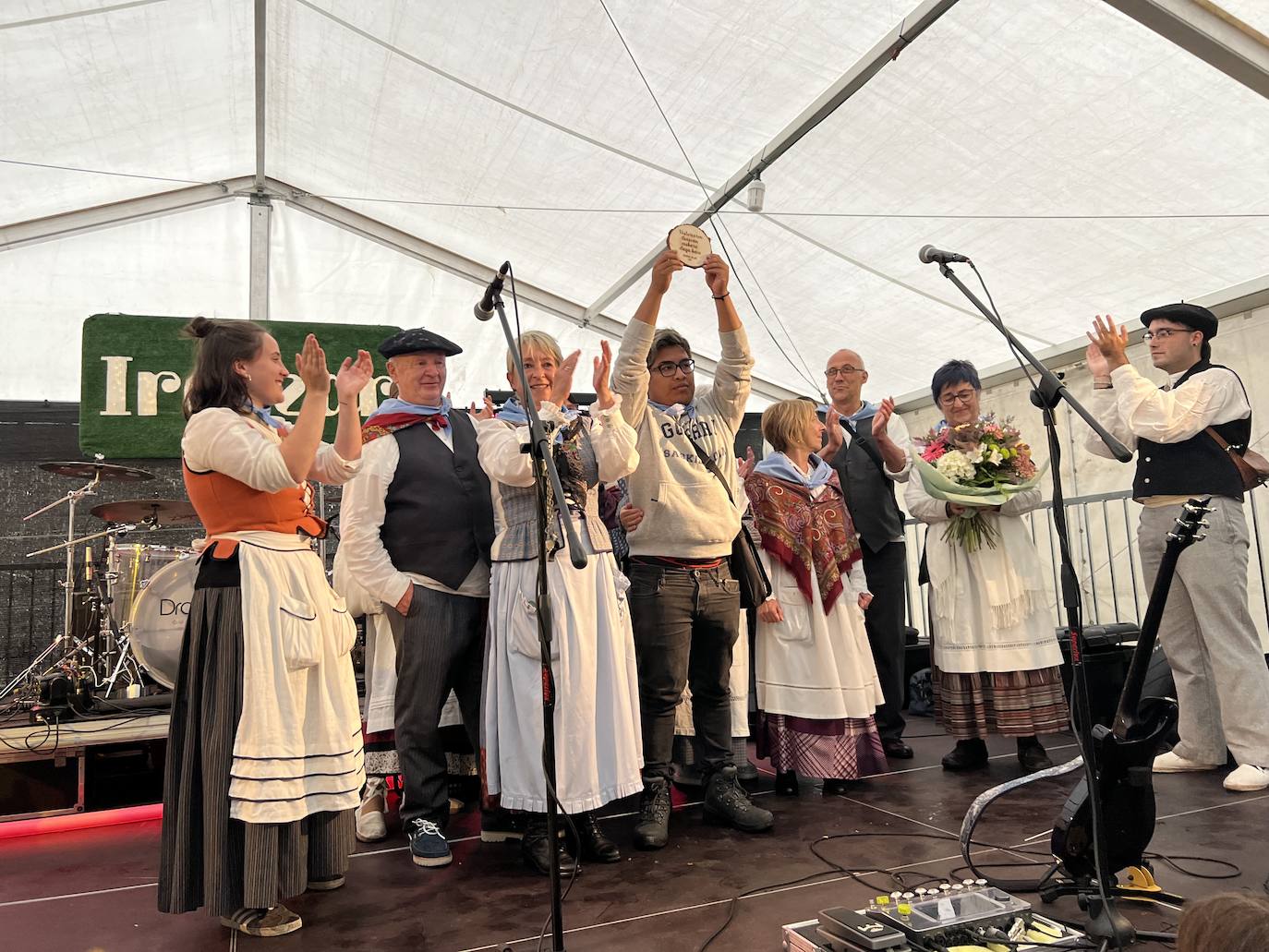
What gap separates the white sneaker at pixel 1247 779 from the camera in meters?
3.41

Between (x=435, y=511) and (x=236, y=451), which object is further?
(x=435, y=511)

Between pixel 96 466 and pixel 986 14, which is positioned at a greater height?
pixel 986 14

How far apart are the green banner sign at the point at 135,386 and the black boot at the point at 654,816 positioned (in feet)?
10.4

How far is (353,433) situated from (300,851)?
1.09 m

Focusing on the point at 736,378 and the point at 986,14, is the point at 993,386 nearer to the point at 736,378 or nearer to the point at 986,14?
the point at 986,14

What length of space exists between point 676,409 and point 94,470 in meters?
3.94

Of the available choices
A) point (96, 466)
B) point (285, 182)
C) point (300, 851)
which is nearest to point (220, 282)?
point (285, 182)

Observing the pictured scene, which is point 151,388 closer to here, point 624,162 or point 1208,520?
point 624,162

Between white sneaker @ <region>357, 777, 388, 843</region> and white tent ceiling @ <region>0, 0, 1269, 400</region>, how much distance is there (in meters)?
3.89

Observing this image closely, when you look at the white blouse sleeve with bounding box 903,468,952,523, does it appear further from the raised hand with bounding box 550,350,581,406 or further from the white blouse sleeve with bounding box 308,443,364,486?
the white blouse sleeve with bounding box 308,443,364,486

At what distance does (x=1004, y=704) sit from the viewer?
3848 mm

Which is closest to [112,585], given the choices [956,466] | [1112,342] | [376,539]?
[376,539]

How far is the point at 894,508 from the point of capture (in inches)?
175

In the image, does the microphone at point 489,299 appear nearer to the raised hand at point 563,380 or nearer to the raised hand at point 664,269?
the raised hand at point 563,380
